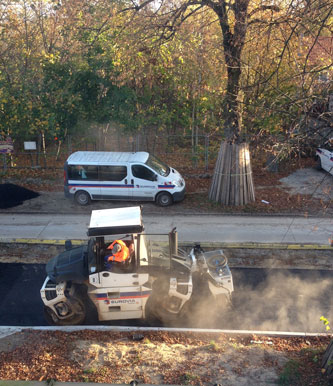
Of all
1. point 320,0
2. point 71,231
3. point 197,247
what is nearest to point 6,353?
point 197,247

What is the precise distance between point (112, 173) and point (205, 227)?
4.24 m

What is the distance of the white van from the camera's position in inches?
627

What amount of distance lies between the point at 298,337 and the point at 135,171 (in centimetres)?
934

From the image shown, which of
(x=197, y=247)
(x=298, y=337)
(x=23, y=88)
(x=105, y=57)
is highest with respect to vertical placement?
(x=105, y=57)

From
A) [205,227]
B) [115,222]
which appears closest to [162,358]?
[115,222]

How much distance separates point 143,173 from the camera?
1595 cm

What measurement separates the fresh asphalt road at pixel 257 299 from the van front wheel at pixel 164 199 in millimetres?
5452

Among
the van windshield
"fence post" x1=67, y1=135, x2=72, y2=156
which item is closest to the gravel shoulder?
the van windshield

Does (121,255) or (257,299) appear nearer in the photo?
(121,255)

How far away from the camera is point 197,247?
10133mm

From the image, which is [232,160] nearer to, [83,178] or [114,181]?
[114,181]

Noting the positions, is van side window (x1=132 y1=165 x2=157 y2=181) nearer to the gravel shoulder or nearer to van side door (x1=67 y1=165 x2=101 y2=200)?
the gravel shoulder

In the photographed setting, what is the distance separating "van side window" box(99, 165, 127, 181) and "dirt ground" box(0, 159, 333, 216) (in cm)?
110

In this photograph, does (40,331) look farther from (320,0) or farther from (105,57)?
(105,57)
